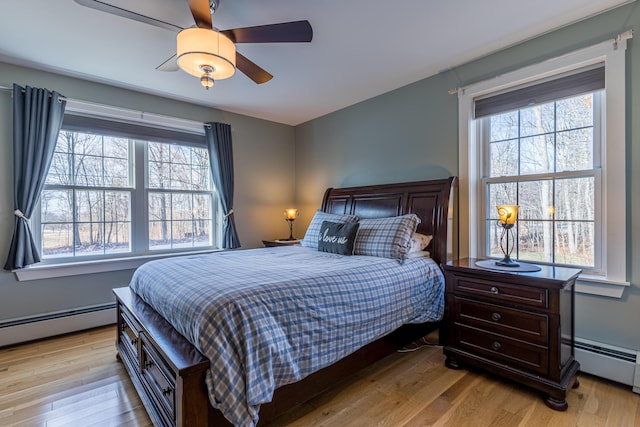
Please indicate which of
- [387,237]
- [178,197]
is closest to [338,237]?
[387,237]

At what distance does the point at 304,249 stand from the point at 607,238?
95.5 inches

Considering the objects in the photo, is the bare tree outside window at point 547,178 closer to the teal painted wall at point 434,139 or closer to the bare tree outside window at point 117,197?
the teal painted wall at point 434,139

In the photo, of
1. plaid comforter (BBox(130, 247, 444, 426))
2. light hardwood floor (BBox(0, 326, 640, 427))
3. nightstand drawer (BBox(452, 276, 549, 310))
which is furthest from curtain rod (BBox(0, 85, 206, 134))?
nightstand drawer (BBox(452, 276, 549, 310))

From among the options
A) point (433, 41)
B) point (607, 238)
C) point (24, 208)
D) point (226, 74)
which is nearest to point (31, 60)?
point (24, 208)

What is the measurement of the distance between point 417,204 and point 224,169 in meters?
2.48

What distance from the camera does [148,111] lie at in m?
3.47

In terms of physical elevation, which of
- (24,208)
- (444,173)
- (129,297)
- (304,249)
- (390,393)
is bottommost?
(390,393)

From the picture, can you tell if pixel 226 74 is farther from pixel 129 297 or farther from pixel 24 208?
pixel 24 208

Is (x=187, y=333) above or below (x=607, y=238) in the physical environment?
below

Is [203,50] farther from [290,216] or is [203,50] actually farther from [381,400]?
[290,216]

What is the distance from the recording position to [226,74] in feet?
6.19

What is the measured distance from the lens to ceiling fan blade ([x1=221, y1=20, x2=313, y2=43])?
5.70ft

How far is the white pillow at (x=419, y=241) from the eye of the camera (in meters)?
2.67

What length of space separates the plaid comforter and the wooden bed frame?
8cm
